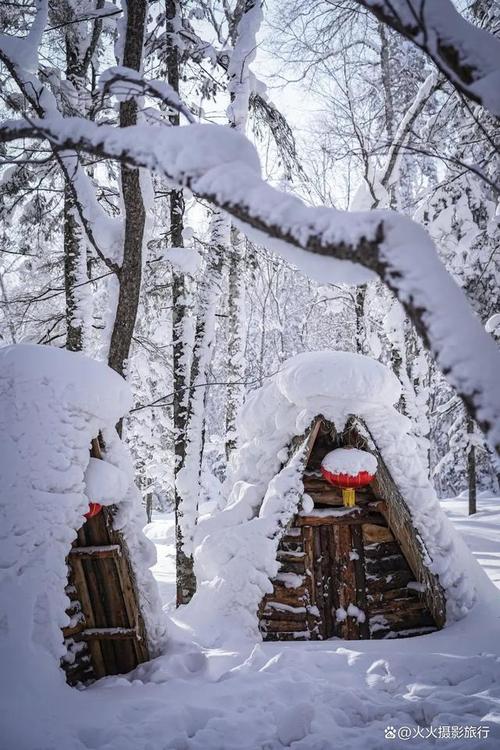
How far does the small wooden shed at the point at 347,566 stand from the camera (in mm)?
5609

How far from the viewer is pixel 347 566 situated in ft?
19.1

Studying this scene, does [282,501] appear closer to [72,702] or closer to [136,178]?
[72,702]

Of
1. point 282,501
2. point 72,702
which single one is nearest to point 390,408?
point 282,501

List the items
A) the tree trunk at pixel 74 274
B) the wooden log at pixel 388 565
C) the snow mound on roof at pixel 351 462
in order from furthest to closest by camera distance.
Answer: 1. the tree trunk at pixel 74 274
2. the wooden log at pixel 388 565
3. the snow mound on roof at pixel 351 462

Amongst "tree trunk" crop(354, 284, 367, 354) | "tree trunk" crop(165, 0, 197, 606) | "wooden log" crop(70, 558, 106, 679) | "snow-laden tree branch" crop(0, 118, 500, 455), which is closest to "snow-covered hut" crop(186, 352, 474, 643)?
"wooden log" crop(70, 558, 106, 679)

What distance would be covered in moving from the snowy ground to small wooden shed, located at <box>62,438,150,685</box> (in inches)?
10.1

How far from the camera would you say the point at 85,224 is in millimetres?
4383

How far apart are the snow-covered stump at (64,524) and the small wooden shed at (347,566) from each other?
6.27 ft

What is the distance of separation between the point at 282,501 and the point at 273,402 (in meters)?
1.37

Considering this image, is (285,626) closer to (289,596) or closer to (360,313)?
(289,596)

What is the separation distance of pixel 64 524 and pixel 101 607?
47.9 inches

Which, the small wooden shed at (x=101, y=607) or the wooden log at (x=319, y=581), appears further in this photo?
the wooden log at (x=319, y=581)

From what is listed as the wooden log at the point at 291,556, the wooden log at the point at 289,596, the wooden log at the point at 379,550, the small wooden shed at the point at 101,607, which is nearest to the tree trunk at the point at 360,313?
the wooden log at the point at 379,550

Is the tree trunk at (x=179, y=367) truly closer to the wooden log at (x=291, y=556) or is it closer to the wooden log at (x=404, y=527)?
the wooden log at (x=291, y=556)
